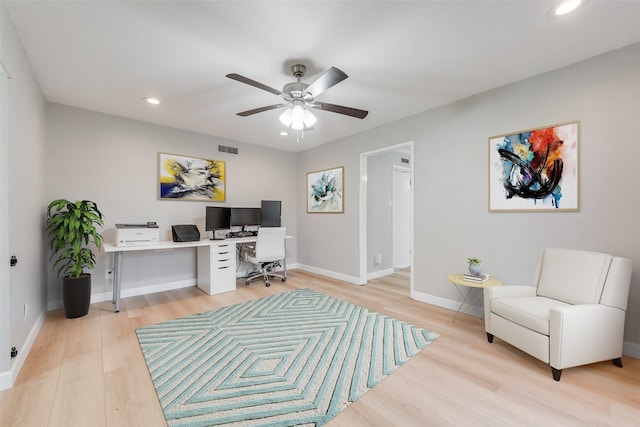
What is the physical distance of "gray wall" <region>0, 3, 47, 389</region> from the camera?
173 centimetres

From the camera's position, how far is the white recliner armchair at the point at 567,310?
5.96 ft

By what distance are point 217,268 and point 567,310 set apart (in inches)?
150

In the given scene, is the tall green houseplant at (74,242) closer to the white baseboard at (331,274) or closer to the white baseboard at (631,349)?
the white baseboard at (331,274)

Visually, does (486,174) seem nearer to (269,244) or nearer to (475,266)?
(475,266)

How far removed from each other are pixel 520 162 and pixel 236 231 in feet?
13.8

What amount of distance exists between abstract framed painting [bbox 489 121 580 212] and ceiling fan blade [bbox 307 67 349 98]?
1942 millimetres

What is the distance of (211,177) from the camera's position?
14.4ft

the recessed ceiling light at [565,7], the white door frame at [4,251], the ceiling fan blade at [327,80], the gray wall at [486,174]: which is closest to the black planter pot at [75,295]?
the white door frame at [4,251]

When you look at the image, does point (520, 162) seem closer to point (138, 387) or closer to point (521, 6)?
point (521, 6)

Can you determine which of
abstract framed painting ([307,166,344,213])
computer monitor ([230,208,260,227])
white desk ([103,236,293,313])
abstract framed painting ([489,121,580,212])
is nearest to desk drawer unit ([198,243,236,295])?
white desk ([103,236,293,313])

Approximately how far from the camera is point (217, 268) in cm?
383

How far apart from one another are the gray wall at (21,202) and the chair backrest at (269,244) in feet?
7.87

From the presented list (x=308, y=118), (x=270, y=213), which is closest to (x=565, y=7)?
(x=308, y=118)

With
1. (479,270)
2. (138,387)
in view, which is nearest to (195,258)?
(138,387)
